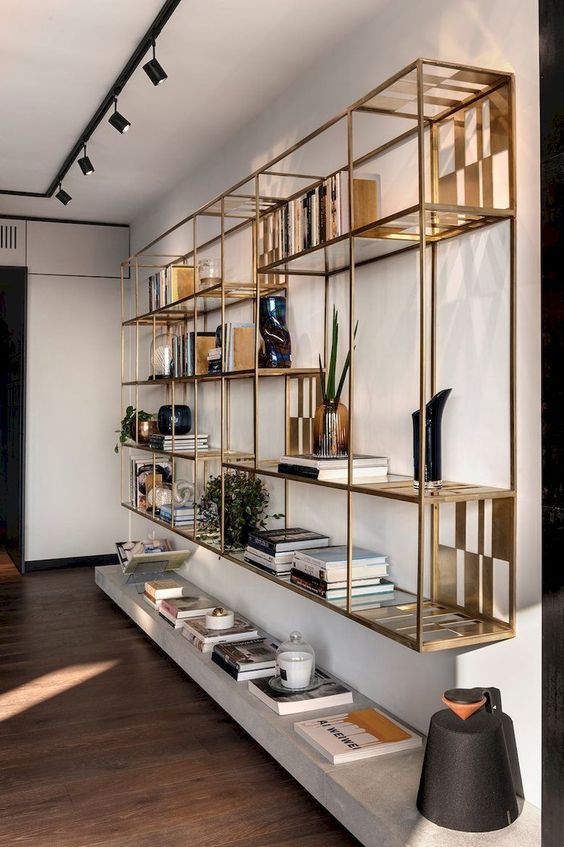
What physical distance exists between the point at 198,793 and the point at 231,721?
591 mm

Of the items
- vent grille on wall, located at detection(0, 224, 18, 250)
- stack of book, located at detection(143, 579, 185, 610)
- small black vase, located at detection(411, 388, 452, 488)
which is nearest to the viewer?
small black vase, located at detection(411, 388, 452, 488)

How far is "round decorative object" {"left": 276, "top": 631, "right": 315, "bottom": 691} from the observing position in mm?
2910

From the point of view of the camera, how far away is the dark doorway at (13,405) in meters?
6.28

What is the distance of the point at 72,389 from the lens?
6426mm

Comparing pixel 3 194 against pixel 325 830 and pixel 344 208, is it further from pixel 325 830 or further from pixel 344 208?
pixel 325 830

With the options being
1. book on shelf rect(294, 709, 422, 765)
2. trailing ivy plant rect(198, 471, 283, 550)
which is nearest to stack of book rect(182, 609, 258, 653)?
trailing ivy plant rect(198, 471, 283, 550)

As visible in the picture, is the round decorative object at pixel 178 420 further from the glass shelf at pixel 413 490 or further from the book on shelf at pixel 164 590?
the glass shelf at pixel 413 490

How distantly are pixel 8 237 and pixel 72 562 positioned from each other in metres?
2.54

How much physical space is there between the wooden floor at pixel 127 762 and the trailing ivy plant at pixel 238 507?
675 mm

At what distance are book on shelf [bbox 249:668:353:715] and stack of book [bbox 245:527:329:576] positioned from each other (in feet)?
1.43

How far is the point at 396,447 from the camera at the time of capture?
2797mm

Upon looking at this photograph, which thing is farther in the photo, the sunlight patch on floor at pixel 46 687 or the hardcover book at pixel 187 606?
the hardcover book at pixel 187 606

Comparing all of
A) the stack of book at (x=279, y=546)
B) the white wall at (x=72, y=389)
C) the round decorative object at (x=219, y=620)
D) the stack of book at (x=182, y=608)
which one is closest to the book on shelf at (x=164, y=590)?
the stack of book at (x=182, y=608)

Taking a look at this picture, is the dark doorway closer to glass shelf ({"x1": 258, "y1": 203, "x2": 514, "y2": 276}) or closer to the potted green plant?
glass shelf ({"x1": 258, "y1": 203, "x2": 514, "y2": 276})
